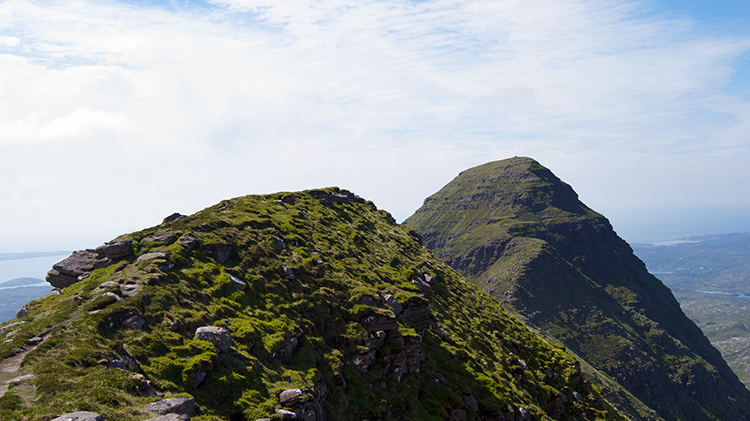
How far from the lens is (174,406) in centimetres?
2208

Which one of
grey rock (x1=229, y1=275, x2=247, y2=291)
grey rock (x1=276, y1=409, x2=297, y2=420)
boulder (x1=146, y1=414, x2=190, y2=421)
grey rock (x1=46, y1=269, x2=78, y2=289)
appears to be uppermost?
grey rock (x1=46, y1=269, x2=78, y2=289)

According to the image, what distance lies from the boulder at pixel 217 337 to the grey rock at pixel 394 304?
70.5 feet

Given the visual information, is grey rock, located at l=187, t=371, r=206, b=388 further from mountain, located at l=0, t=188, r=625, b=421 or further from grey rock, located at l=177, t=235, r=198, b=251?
grey rock, located at l=177, t=235, r=198, b=251

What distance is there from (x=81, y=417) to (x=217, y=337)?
11.6 metres

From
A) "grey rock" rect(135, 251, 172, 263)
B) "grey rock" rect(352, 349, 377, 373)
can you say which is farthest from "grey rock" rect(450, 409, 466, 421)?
"grey rock" rect(135, 251, 172, 263)

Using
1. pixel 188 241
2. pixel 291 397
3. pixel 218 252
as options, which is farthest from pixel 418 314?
pixel 188 241

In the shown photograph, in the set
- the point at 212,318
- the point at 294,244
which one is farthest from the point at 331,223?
the point at 212,318

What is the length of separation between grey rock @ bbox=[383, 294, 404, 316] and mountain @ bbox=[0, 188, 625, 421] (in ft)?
0.76

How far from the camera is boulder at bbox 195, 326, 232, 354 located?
2927 cm

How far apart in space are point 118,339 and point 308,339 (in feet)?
52.8

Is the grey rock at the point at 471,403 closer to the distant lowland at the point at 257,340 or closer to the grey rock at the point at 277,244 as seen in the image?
the distant lowland at the point at 257,340

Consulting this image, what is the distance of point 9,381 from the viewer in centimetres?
2102

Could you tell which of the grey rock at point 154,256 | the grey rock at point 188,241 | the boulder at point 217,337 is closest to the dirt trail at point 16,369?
the boulder at point 217,337

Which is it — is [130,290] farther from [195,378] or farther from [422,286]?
[422,286]
